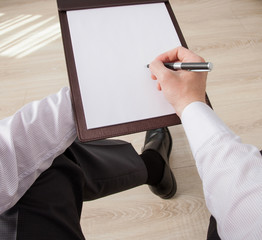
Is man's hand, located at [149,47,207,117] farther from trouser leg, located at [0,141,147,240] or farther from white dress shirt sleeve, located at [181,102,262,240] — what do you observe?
trouser leg, located at [0,141,147,240]

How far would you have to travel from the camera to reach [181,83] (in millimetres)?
498

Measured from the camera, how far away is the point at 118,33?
592 millimetres

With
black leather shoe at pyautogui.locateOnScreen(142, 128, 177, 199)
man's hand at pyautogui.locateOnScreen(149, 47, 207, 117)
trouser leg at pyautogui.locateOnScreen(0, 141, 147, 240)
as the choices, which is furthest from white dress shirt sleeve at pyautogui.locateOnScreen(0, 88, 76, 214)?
black leather shoe at pyautogui.locateOnScreen(142, 128, 177, 199)

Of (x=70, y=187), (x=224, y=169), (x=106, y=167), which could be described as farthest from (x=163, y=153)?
(x=224, y=169)

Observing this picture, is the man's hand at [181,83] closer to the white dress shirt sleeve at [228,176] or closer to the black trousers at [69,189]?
the white dress shirt sleeve at [228,176]

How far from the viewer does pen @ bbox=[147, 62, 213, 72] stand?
0.47 m

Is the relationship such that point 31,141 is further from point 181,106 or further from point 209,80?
point 209,80

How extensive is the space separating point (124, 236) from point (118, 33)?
24.8 inches

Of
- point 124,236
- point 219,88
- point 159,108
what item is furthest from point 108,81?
point 219,88

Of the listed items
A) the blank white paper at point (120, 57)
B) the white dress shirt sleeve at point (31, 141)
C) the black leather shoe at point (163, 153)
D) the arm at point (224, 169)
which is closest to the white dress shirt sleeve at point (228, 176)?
the arm at point (224, 169)

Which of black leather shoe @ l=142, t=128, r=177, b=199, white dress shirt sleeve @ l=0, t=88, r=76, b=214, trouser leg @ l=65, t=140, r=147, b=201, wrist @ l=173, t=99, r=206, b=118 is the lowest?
black leather shoe @ l=142, t=128, r=177, b=199

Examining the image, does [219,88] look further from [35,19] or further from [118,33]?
[35,19]

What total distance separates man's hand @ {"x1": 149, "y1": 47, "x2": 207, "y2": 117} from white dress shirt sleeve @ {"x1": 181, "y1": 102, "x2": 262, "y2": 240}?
0.05 meters

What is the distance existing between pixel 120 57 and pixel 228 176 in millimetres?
328
